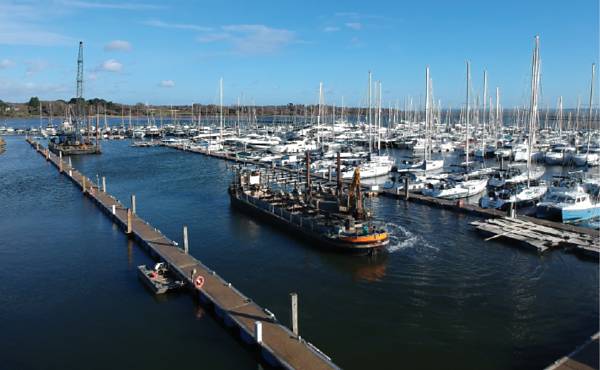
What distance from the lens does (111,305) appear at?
23047 mm

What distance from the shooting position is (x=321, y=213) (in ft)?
115

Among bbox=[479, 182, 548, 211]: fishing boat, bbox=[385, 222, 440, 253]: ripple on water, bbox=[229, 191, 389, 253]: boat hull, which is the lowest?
bbox=[385, 222, 440, 253]: ripple on water

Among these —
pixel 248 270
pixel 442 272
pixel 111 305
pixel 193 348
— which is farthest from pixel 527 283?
pixel 111 305

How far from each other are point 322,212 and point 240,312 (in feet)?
50.7

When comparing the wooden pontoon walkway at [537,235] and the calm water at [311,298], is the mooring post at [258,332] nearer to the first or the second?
Result: the calm water at [311,298]

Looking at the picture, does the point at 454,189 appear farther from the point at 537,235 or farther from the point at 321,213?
the point at 321,213

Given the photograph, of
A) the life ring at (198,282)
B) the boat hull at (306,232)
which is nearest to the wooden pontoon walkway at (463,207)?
the boat hull at (306,232)

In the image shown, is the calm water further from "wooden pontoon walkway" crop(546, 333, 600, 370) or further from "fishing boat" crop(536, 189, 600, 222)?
"fishing boat" crop(536, 189, 600, 222)

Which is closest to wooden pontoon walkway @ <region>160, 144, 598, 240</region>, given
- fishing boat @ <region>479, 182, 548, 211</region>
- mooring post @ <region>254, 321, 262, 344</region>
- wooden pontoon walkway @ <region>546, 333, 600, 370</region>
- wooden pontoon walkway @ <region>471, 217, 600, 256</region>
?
wooden pontoon walkway @ <region>471, 217, 600, 256</region>

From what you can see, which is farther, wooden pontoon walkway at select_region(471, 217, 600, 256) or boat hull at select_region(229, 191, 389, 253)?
wooden pontoon walkway at select_region(471, 217, 600, 256)

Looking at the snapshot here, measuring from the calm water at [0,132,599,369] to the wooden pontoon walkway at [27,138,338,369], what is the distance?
0.88m

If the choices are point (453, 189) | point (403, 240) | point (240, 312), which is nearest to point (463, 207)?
point (453, 189)

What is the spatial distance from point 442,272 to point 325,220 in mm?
9255

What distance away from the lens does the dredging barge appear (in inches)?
1167
